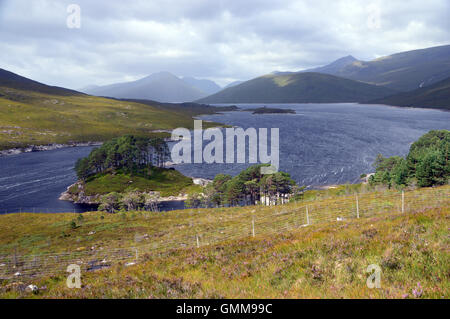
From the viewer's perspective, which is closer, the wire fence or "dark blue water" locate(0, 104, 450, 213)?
the wire fence

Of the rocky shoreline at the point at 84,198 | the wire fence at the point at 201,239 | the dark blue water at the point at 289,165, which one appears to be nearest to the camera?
the wire fence at the point at 201,239

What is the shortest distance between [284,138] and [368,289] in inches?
7340

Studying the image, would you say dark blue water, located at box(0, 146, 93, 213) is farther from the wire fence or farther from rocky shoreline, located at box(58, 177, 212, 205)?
the wire fence

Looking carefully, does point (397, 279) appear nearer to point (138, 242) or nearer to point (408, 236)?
point (408, 236)

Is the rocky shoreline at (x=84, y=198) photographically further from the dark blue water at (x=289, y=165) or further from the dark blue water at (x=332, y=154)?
the dark blue water at (x=332, y=154)
